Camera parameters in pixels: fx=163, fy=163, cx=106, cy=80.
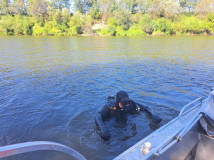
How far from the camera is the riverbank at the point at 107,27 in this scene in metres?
49.6

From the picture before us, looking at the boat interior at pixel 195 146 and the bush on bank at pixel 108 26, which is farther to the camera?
the bush on bank at pixel 108 26

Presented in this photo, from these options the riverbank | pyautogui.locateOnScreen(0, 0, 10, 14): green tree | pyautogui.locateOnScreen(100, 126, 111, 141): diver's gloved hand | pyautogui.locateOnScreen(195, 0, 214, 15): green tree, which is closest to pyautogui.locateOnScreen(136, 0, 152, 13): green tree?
the riverbank

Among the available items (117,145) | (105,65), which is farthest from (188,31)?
(117,145)

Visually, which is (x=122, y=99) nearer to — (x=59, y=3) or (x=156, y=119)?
(x=156, y=119)

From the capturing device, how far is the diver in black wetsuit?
4223mm

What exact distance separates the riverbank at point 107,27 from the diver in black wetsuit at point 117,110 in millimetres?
48230

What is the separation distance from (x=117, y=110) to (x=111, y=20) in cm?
5784

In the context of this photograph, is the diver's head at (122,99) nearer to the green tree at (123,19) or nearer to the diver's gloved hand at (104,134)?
the diver's gloved hand at (104,134)

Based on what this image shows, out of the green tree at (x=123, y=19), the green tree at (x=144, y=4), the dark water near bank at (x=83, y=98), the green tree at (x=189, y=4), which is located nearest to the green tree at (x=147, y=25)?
the green tree at (x=123, y=19)

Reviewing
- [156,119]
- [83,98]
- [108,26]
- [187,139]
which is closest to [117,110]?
[156,119]

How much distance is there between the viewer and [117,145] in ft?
14.0

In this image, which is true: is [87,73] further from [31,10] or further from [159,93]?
[31,10]

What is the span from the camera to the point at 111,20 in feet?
191

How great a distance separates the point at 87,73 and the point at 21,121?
5728 mm
